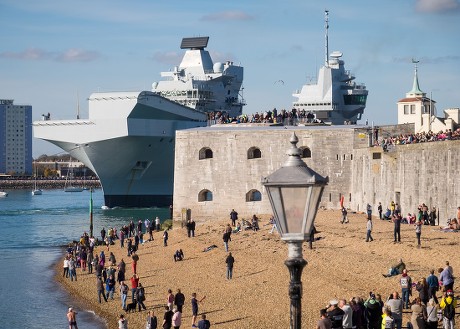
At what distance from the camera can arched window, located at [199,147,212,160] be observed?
4422 cm

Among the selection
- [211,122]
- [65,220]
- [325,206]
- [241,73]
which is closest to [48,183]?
[241,73]

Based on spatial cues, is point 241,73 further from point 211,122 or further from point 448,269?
point 448,269

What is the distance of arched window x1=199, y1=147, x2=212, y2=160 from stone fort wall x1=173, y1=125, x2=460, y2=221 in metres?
0.17

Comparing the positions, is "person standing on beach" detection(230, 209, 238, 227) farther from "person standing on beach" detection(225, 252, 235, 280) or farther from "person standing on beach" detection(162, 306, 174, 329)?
"person standing on beach" detection(162, 306, 174, 329)

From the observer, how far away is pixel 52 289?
1231 inches

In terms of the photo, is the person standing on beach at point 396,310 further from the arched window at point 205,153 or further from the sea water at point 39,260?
the arched window at point 205,153

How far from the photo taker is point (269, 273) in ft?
90.0

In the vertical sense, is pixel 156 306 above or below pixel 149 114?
below

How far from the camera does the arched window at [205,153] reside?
44219 millimetres

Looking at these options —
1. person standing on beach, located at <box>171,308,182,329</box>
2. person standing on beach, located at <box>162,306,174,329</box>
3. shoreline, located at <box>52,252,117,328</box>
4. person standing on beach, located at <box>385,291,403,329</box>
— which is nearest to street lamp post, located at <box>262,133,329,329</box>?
person standing on beach, located at <box>385,291,403,329</box>

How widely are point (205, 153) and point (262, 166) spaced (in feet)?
11.6

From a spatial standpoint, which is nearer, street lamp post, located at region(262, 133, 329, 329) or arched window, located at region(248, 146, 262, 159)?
street lamp post, located at region(262, 133, 329, 329)

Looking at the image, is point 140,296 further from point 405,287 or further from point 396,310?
point 396,310

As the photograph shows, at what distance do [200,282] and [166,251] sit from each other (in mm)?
8929
